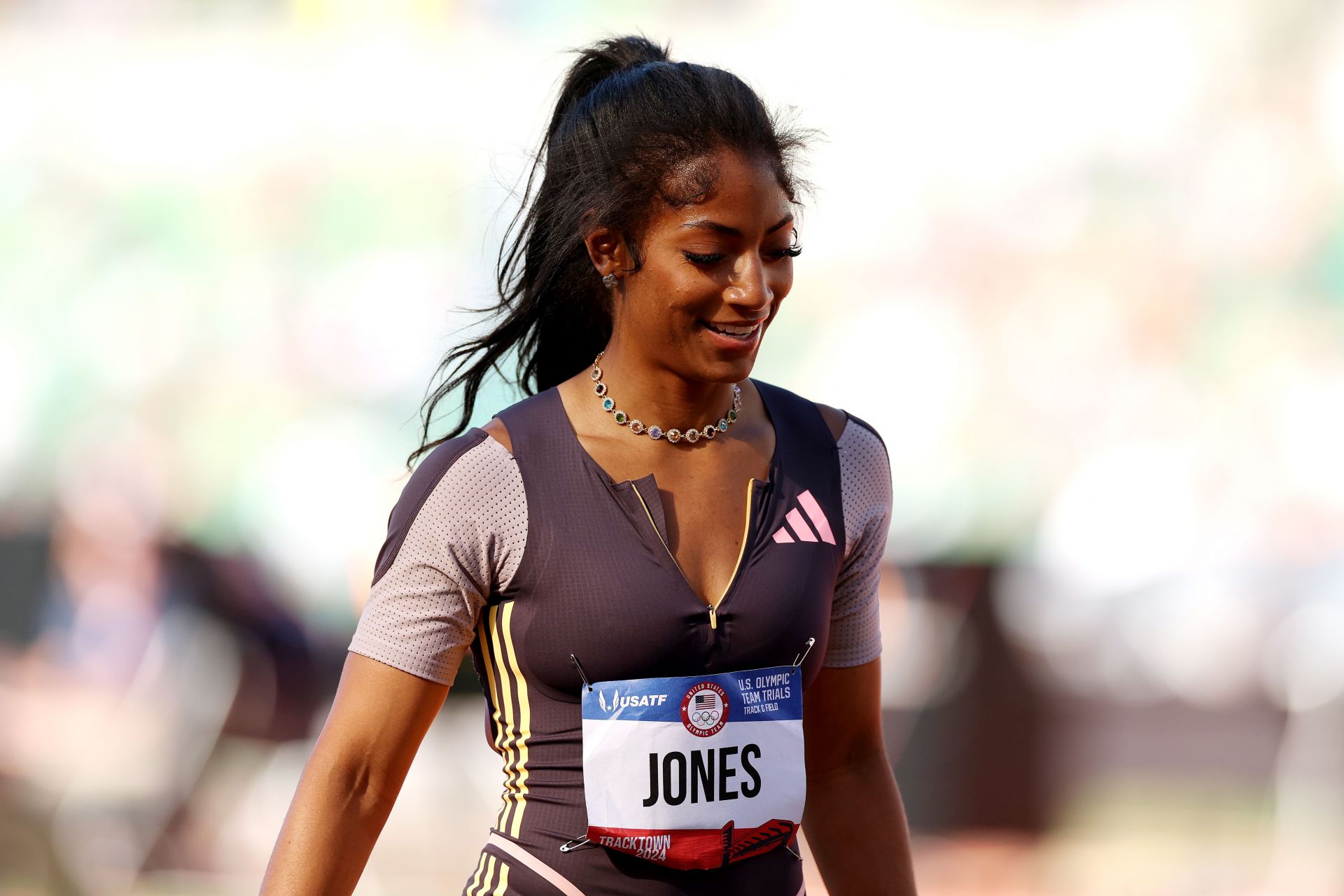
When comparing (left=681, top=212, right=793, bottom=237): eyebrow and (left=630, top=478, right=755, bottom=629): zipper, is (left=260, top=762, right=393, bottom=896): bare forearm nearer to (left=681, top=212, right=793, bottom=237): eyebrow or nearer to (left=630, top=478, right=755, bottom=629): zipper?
(left=630, top=478, right=755, bottom=629): zipper

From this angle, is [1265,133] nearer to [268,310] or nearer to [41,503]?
[268,310]

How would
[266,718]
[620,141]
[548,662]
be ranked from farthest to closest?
[266,718] → [620,141] → [548,662]

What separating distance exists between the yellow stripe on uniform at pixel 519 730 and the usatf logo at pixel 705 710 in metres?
0.17

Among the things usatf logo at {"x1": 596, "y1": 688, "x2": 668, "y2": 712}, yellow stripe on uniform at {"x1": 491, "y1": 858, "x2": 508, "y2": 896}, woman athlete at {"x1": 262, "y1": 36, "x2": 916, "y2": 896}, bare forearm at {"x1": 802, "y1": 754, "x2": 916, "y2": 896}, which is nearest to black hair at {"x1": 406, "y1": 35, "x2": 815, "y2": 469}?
woman athlete at {"x1": 262, "y1": 36, "x2": 916, "y2": 896}

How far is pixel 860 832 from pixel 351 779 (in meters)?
0.64

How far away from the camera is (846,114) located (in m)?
5.16

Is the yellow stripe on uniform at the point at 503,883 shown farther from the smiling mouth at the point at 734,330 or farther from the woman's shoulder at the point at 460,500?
the smiling mouth at the point at 734,330

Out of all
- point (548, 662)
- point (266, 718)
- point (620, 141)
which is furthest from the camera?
point (266, 718)

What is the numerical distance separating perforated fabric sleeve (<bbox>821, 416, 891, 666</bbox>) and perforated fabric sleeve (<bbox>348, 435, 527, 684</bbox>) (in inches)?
16.4

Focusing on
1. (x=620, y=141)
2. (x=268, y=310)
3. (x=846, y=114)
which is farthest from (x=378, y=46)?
(x=620, y=141)

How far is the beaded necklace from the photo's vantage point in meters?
1.73

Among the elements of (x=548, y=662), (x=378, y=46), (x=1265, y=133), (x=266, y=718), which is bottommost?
(x=548, y=662)

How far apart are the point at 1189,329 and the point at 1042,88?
963 mm

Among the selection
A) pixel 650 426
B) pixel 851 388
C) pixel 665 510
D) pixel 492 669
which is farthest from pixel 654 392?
pixel 851 388
